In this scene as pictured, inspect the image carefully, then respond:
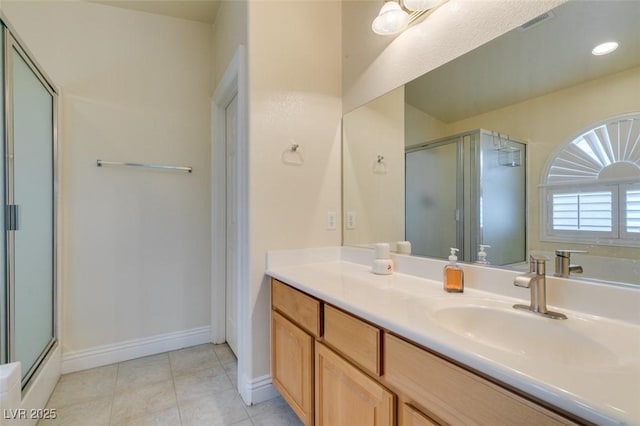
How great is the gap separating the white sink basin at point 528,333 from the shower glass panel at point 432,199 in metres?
0.39

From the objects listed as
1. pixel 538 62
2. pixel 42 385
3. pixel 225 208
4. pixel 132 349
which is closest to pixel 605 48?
pixel 538 62

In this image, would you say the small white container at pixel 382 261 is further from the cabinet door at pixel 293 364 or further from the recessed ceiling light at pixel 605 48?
the recessed ceiling light at pixel 605 48

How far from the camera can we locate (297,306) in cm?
137

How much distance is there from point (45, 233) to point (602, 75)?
9.15 feet

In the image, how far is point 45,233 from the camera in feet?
5.89

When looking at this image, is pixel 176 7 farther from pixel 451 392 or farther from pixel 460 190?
pixel 451 392

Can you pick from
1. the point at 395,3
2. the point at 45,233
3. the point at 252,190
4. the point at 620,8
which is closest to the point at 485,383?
the point at 620,8

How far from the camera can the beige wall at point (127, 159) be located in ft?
6.72

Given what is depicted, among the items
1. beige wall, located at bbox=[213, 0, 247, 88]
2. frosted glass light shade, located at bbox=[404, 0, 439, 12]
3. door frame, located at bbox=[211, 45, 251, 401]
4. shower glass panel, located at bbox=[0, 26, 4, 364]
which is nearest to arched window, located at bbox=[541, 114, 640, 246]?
frosted glass light shade, located at bbox=[404, 0, 439, 12]

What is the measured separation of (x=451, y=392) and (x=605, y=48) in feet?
3.64

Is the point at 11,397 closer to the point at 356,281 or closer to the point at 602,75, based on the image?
the point at 356,281

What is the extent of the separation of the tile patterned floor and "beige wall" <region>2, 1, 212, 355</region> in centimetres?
28

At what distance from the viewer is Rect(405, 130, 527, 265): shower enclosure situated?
1101 millimetres

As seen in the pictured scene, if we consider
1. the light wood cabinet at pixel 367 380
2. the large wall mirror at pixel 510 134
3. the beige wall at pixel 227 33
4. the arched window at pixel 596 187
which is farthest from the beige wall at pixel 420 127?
the beige wall at pixel 227 33
